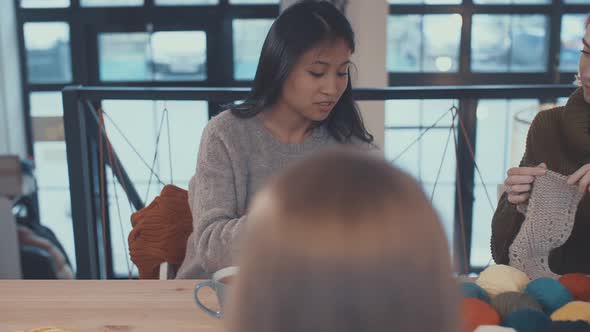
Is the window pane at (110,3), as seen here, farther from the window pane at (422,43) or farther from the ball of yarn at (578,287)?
the ball of yarn at (578,287)

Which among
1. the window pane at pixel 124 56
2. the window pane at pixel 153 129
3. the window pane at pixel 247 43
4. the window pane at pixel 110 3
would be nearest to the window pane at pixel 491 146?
the window pane at pixel 247 43

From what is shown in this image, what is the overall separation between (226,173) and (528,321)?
2.33 feet

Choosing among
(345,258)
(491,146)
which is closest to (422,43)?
(491,146)

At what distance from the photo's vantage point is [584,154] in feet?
4.72

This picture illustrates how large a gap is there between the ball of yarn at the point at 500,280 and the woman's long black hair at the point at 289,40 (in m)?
0.57

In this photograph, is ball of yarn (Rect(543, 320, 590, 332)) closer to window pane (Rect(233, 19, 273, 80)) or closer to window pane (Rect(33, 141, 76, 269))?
window pane (Rect(233, 19, 273, 80))

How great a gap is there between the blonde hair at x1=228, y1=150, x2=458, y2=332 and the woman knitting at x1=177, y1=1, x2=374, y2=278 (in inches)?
35.8

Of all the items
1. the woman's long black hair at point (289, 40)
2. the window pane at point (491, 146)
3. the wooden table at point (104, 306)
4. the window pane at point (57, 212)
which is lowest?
the window pane at point (57, 212)

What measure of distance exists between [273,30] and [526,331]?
2.62 feet

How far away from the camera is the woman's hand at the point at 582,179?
3.78ft

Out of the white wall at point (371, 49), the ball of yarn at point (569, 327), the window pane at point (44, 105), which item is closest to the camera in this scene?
the ball of yarn at point (569, 327)

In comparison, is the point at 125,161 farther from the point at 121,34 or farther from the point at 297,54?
the point at 297,54

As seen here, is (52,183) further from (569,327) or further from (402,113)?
(569,327)

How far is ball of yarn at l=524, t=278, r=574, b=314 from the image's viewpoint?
913 millimetres
